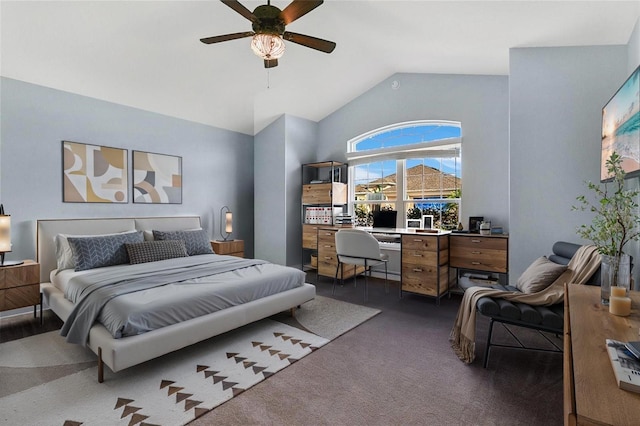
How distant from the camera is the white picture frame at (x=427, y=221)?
4.75 meters

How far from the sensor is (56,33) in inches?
115

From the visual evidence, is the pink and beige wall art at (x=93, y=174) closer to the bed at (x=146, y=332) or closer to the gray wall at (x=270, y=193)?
the bed at (x=146, y=332)

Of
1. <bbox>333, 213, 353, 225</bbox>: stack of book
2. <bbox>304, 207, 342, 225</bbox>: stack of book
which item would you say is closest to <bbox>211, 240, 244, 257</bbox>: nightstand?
<bbox>304, 207, 342, 225</bbox>: stack of book

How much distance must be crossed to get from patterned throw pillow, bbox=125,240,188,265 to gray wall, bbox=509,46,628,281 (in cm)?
384

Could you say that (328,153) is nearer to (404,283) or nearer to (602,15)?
(404,283)

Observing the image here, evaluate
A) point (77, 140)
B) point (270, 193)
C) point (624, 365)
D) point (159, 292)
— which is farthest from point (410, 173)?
point (77, 140)

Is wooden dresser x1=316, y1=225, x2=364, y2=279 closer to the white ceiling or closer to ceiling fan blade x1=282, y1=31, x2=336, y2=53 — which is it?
the white ceiling

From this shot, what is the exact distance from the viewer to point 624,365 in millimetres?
967

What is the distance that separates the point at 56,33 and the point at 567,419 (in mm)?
4314

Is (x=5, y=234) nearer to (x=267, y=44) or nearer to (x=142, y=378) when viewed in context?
(x=142, y=378)

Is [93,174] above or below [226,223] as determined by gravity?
above

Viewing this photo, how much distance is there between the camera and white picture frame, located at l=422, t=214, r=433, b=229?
4.75 m

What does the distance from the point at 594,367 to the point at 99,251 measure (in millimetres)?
4024

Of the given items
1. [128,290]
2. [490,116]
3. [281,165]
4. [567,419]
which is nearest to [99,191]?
[128,290]
